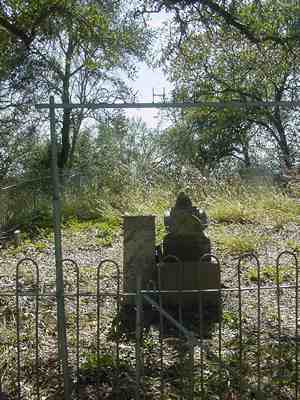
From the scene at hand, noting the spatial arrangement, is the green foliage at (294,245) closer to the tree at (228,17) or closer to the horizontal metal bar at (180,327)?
the tree at (228,17)

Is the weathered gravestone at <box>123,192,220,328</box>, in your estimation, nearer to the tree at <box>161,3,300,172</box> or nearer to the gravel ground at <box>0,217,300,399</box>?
the gravel ground at <box>0,217,300,399</box>

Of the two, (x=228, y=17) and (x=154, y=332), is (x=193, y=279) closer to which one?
(x=154, y=332)

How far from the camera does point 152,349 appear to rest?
4277mm

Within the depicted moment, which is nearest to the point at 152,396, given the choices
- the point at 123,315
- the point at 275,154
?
the point at 123,315

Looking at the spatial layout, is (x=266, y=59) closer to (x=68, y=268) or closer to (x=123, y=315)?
(x=68, y=268)

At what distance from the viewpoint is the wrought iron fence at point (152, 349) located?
355 centimetres

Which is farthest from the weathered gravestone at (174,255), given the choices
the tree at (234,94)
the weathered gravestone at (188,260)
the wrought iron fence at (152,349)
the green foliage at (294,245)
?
the tree at (234,94)

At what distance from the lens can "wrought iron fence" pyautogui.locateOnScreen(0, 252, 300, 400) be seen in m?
3.55

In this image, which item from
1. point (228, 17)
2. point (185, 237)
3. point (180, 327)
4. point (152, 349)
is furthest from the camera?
point (228, 17)

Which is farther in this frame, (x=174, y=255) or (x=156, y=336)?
(x=174, y=255)

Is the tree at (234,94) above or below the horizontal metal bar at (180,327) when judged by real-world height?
above

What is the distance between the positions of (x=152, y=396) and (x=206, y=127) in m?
17.2

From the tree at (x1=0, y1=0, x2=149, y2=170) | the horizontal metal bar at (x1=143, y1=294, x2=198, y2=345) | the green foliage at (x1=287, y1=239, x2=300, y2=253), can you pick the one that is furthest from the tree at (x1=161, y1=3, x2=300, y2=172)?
the horizontal metal bar at (x1=143, y1=294, x2=198, y2=345)

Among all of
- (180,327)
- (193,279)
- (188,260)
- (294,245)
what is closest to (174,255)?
(188,260)
